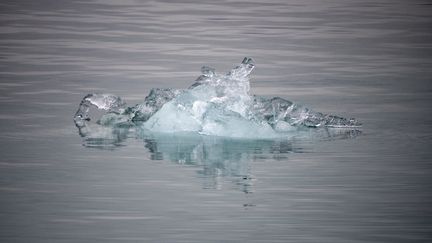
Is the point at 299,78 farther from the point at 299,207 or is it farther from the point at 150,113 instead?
the point at 299,207

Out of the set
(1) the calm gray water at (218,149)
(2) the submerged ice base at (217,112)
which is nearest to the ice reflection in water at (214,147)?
(1) the calm gray water at (218,149)

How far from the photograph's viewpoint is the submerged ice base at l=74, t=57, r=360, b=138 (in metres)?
20.0

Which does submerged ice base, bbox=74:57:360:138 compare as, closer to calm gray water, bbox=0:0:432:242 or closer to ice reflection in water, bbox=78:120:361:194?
ice reflection in water, bbox=78:120:361:194

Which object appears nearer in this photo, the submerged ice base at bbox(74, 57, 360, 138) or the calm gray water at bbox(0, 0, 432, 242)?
the calm gray water at bbox(0, 0, 432, 242)

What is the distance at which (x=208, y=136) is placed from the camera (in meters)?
19.9

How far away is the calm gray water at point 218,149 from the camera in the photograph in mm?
15008

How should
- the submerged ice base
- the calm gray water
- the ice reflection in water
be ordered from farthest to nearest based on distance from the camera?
the submerged ice base, the ice reflection in water, the calm gray water

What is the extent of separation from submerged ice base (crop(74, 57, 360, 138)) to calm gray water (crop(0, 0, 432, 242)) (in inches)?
16.4

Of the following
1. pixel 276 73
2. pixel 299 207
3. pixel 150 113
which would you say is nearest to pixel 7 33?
pixel 276 73

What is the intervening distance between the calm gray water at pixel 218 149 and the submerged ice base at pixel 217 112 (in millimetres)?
416

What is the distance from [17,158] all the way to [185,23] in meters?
17.7

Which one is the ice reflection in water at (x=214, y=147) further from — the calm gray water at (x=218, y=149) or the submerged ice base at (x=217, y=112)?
the submerged ice base at (x=217, y=112)

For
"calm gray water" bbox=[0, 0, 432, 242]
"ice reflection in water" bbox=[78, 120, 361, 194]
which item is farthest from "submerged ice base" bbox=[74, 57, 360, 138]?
"calm gray water" bbox=[0, 0, 432, 242]

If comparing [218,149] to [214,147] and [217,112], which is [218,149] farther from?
[217,112]
